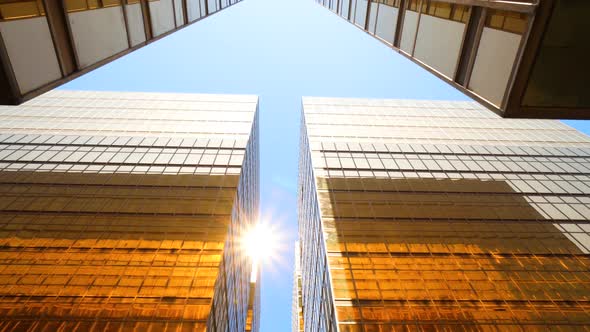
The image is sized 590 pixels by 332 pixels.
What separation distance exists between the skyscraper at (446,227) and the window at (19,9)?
20.0m

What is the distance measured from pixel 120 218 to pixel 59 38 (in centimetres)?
2251

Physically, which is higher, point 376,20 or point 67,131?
point 376,20

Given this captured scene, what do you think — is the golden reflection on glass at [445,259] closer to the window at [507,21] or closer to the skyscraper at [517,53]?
the skyscraper at [517,53]

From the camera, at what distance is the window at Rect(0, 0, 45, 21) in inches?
228

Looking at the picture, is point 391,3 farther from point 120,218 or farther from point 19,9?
point 120,218

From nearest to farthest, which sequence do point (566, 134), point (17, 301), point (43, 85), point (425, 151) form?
1. point (43, 85)
2. point (17, 301)
3. point (425, 151)
4. point (566, 134)

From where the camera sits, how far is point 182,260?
21.5 meters

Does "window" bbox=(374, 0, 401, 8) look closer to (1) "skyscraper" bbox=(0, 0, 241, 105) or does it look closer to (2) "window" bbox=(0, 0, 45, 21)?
(1) "skyscraper" bbox=(0, 0, 241, 105)

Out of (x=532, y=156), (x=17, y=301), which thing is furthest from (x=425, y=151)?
(x=17, y=301)

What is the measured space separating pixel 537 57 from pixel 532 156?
46118 millimetres

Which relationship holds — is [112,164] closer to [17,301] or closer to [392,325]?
[17,301]

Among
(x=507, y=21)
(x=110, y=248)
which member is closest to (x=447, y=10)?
(x=507, y=21)

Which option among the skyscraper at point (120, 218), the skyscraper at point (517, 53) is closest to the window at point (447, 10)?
the skyscraper at point (517, 53)

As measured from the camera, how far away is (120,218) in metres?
25.9
